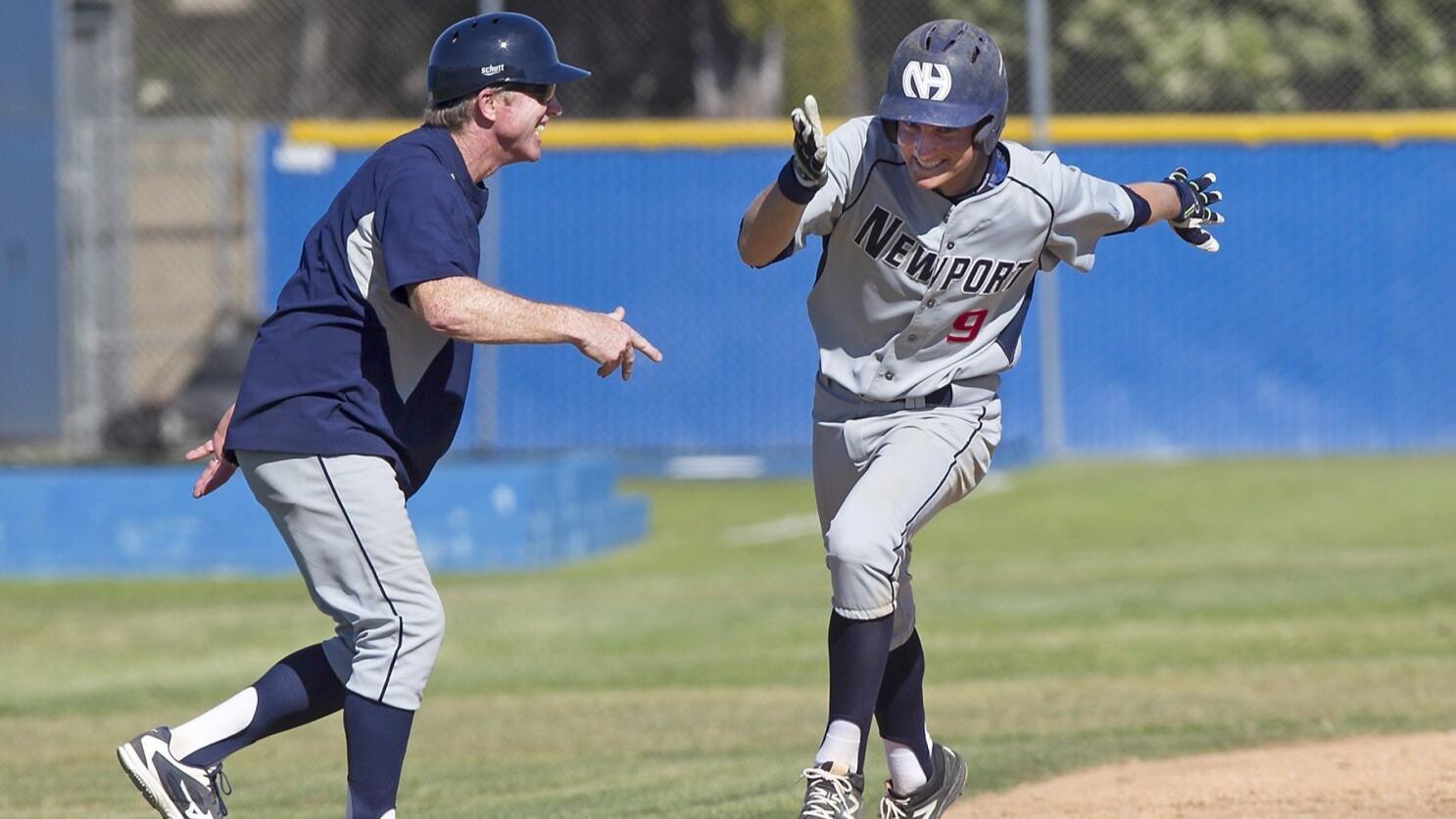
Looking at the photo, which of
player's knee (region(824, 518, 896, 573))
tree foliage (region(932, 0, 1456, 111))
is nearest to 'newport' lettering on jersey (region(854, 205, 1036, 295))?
player's knee (region(824, 518, 896, 573))

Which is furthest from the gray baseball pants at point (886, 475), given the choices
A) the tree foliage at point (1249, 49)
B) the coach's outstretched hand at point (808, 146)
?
the tree foliage at point (1249, 49)

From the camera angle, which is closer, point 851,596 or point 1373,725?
point 851,596

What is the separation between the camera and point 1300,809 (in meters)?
5.70

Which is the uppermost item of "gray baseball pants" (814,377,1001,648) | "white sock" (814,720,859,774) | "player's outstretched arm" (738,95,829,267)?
"player's outstretched arm" (738,95,829,267)

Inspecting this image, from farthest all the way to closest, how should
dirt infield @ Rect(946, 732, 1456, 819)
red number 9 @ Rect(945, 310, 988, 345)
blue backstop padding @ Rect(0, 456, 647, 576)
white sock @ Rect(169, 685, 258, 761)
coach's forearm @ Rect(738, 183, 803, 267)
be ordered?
blue backstop padding @ Rect(0, 456, 647, 576) < dirt infield @ Rect(946, 732, 1456, 819) < red number 9 @ Rect(945, 310, 988, 345) < white sock @ Rect(169, 685, 258, 761) < coach's forearm @ Rect(738, 183, 803, 267)

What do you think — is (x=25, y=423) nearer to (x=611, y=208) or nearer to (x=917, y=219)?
(x=611, y=208)

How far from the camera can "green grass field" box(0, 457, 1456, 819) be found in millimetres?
7035

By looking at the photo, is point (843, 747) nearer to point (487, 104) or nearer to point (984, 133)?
point (984, 133)

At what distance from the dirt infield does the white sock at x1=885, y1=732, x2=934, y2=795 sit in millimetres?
454

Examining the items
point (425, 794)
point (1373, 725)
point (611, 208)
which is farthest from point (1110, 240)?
point (425, 794)

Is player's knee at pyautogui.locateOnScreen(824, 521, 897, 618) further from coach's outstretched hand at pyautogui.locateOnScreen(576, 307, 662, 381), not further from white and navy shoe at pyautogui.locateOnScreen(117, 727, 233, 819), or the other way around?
white and navy shoe at pyautogui.locateOnScreen(117, 727, 233, 819)

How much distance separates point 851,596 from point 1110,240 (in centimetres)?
1305

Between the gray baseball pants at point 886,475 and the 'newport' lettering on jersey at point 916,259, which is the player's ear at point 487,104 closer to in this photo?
A: the 'newport' lettering on jersey at point 916,259

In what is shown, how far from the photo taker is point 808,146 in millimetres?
4602
